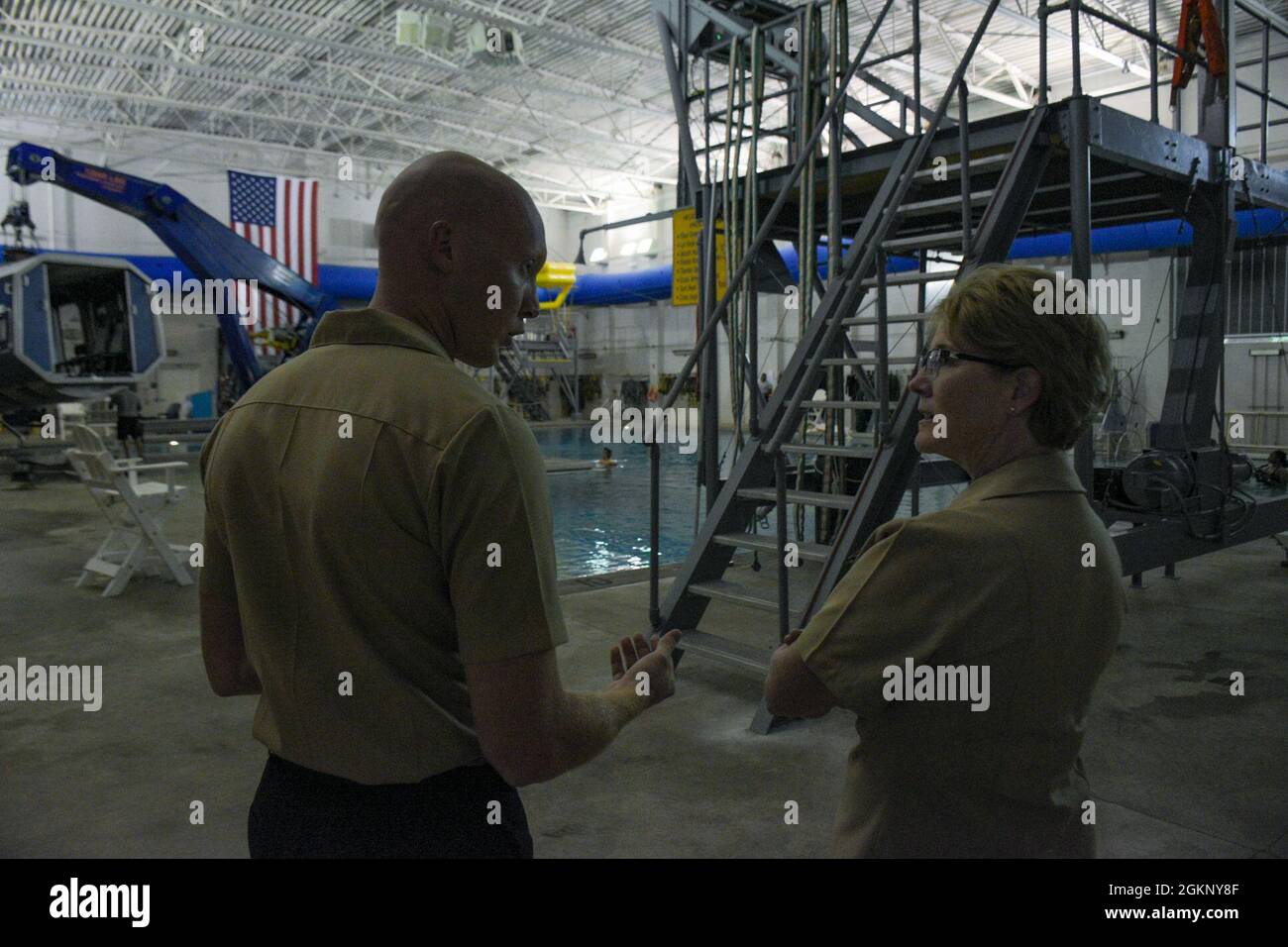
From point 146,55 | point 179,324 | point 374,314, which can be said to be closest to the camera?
point 374,314

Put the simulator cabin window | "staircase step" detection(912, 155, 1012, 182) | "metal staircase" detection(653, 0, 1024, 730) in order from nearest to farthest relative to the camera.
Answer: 1. "metal staircase" detection(653, 0, 1024, 730)
2. "staircase step" detection(912, 155, 1012, 182)
3. the simulator cabin window

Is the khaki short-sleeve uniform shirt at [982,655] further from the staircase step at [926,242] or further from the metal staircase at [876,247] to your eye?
the staircase step at [926,242]

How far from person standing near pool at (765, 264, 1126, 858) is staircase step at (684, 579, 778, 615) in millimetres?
2782

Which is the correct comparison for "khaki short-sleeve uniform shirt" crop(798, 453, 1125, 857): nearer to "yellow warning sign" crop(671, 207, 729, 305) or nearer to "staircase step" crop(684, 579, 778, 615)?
"staircase step" crop(684, 579, 778, 615)

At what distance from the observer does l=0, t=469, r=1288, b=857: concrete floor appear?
3031mm

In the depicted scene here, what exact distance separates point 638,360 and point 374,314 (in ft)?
95.5

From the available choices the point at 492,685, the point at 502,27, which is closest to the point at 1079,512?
the point at 492,685

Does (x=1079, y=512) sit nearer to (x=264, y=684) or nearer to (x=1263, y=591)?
(x=264, y=684)

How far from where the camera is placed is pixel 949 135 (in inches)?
194

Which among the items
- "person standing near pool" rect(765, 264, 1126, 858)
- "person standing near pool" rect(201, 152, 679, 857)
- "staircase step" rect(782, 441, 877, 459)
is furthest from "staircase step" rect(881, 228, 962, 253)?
"person standing near pool" rect(201, 152, 679, 857)

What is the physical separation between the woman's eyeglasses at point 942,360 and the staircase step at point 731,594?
2693 millimetres

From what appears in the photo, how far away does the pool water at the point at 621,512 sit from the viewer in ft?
26.4
